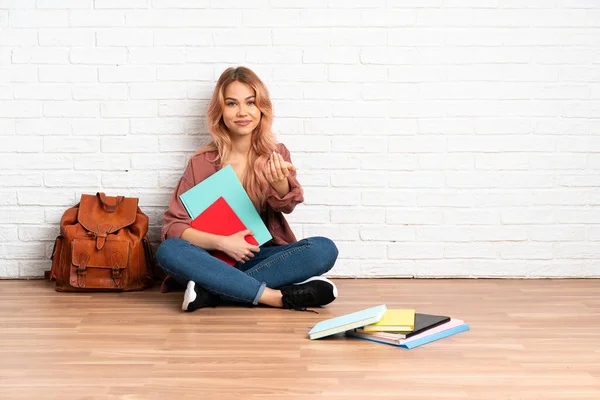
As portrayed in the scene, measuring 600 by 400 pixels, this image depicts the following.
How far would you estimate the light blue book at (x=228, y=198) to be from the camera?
3271 mm

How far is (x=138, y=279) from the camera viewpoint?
11.2 ft

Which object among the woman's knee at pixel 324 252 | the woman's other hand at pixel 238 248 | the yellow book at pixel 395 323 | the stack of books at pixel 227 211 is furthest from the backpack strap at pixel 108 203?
the yellow book at pixel 395 323

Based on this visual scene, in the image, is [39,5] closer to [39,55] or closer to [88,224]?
[39,55]

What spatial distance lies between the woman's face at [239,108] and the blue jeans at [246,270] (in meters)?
0.53

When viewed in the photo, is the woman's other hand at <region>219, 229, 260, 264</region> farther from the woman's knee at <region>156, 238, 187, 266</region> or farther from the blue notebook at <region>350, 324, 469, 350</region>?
the blue notebook at <region>350, 324, 469, 350</region>

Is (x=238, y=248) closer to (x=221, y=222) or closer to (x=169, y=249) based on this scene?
(x=221, y=222)

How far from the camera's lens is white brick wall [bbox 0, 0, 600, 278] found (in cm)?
352

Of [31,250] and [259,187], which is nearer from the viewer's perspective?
[259,187]

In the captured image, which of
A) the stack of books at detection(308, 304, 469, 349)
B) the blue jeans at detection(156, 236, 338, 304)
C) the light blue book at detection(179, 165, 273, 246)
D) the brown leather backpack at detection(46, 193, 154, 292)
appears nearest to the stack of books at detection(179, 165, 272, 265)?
the light blue book at detection(179, 165, 273, 246)

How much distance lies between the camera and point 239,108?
332 centimetres

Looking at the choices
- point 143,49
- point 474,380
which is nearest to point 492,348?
point 474,380

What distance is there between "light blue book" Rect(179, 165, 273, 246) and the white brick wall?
0.35m

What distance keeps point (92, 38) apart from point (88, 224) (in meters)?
0.83

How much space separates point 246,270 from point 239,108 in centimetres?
67
